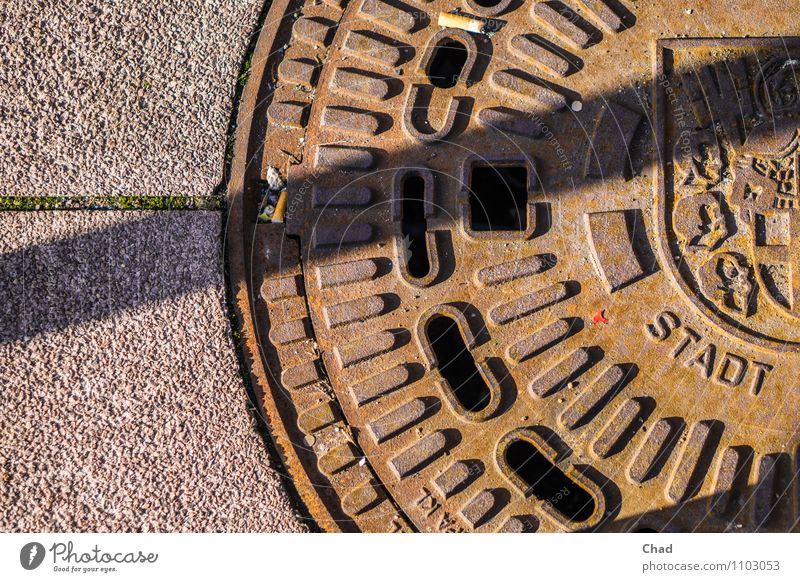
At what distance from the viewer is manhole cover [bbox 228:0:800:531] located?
2672 mm

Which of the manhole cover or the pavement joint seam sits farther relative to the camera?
the pavement joint seam

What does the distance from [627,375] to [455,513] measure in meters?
1.03

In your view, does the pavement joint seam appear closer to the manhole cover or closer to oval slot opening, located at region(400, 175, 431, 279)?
the manhole cover

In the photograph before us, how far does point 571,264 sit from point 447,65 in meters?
1.16

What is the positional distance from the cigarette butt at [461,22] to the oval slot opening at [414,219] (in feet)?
2.45

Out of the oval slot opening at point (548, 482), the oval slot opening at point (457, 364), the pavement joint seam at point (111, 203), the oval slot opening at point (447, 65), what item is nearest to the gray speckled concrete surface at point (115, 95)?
the pavement joint seam at point (111, 203)

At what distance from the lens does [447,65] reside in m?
2.86

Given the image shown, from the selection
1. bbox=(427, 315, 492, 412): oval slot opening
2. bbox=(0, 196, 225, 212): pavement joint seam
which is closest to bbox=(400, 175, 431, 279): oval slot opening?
bbox=(427, 315, 492, 412): oval slot opening

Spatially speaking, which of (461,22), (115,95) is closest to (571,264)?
(461,22)

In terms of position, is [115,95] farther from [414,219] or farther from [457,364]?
[457,364]

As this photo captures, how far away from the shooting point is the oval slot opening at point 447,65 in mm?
2818

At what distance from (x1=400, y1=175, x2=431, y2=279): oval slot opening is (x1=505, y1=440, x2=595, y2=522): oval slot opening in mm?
993

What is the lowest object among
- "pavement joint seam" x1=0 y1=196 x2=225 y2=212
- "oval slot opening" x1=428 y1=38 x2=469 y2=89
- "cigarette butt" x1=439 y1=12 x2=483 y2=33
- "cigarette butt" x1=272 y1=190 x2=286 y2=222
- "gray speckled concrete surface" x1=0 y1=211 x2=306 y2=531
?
"gray speckled concrete surface" x1=0 y1=211 x2=306 y2=531
